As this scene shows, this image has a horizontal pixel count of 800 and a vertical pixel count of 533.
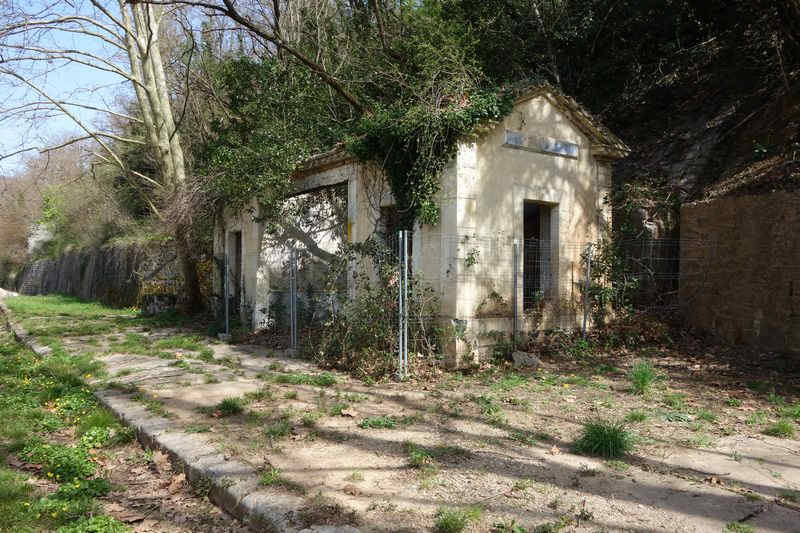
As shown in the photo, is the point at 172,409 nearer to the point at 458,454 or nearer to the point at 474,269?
the point at 458,454

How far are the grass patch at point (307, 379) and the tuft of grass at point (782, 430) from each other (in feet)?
16.0

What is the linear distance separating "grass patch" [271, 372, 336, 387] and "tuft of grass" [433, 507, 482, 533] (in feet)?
13.3

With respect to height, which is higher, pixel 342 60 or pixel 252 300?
pixel 342 60

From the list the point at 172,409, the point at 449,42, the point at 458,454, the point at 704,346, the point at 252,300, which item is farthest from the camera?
the point at 252,300

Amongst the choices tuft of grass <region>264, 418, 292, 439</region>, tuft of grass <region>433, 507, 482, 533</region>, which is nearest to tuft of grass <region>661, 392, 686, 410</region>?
tuft of grass <region>433, 507, 482, 533</region>

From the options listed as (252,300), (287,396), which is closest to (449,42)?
A: (252,300)

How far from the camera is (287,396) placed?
636 cm

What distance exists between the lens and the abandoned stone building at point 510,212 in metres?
8.45

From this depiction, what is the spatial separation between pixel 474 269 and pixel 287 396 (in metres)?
3.59

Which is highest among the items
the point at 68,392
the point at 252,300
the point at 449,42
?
the point at 449,42

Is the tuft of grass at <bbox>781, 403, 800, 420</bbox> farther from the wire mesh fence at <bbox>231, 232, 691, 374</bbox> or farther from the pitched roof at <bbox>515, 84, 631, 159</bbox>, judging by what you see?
the pitched roof at <bbox>515, 84, 631, 159</bbox>

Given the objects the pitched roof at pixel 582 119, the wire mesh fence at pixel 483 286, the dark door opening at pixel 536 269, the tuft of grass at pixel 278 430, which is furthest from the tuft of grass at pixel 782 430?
the pitched roof at pixel 582 119

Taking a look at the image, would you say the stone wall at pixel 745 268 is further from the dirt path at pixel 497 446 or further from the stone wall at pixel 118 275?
the stone wall at pixel 118 275

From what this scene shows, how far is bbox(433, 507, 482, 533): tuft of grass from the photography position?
3.08 m
